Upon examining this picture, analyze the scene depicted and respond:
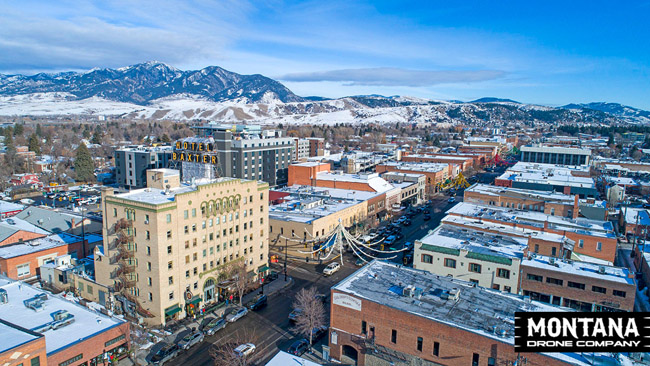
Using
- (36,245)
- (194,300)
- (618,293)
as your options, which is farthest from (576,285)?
(36,245)

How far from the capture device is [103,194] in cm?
3303

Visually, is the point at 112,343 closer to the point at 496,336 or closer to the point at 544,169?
the point at 496,336

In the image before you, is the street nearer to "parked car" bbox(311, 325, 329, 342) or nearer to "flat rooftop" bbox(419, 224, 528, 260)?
"parked car" bbox(311, 325, 329, 342)

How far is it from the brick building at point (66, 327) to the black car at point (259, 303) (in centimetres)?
1019

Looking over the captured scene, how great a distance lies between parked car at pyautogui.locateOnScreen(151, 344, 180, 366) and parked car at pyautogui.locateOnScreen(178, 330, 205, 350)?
0.55 m

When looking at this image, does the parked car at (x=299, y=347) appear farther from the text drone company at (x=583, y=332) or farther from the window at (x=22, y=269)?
the window at (x=22, y=269)

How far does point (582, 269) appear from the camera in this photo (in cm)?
3281

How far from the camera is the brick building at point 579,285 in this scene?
3019 cm

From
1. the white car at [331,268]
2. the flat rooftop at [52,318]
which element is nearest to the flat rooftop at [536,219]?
the white car at [331,268]

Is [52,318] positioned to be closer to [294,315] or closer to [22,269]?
[294,315]

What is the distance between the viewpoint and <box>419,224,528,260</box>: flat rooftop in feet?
114

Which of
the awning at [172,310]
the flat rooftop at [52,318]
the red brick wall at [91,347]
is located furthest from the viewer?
the awning at [172,310]

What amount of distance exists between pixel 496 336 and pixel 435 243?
53.2ft

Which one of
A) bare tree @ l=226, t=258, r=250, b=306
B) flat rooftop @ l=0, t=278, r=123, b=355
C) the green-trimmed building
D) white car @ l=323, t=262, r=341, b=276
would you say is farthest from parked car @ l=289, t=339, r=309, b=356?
white car @ l=323, t=262, r=341, b=276
